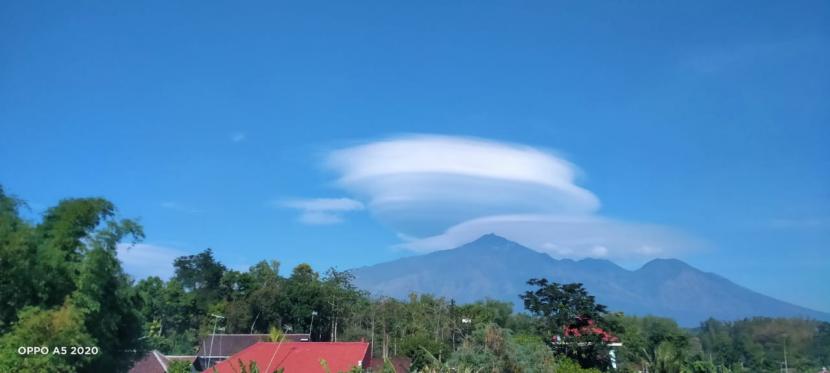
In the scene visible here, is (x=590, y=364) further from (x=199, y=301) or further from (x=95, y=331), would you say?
(x=199, y=301)

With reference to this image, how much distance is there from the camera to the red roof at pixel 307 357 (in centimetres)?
2511

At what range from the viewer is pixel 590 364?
2514 centimetres

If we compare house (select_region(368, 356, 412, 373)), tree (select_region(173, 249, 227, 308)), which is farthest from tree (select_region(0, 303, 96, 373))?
tree (select_region(173, 249, 227, 308))

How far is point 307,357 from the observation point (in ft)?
85.6

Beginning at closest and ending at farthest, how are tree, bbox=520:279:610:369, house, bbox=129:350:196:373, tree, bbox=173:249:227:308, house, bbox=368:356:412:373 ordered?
tree, bbox=520:279:610:369, house, bbox=368:356:412:373, house, bbox=129:350:196:373, tree, bbox=173:249:227:308

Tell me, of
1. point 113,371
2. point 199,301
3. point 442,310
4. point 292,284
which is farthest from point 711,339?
point 113,371

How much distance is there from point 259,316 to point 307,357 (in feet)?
66.9

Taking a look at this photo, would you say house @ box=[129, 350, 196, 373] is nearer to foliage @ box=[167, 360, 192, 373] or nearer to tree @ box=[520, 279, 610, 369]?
foliage @ box=[167, 360, 192, 373]

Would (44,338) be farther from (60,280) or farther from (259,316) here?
(259,316)

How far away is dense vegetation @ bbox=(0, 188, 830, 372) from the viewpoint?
16484 millimetres

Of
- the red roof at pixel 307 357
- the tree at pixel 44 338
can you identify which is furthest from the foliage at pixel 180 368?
the tree at pixel 44 338

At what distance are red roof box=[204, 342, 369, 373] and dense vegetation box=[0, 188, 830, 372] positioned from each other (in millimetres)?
2591

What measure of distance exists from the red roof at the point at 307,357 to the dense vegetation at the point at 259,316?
259cm

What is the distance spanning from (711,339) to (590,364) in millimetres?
40709
